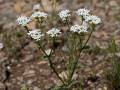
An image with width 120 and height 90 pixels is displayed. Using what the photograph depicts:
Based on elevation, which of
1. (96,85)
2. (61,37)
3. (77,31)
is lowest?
(96,85)

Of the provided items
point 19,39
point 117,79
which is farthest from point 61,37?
point 117,79

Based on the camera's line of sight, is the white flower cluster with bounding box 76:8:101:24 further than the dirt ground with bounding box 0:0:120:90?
No

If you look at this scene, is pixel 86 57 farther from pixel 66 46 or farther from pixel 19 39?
pixel 19 39

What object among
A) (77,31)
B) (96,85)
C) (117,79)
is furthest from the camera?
(96,85)

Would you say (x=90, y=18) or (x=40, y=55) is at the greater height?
(x=90, y=18)

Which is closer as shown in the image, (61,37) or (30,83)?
(30,83)

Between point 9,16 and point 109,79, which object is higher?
point 9,16

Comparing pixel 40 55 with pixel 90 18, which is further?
pixel 40 55

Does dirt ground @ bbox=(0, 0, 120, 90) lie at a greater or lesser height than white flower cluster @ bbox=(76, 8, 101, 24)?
lesser
